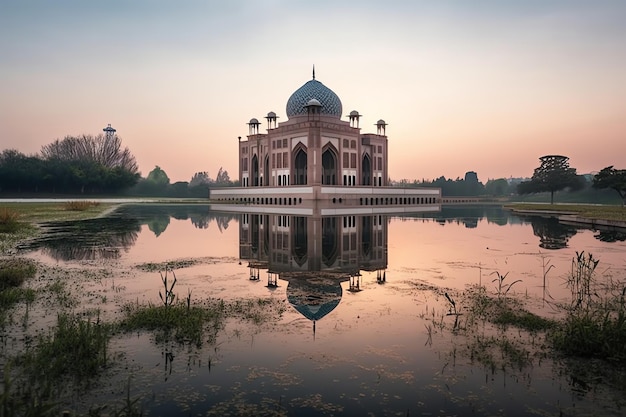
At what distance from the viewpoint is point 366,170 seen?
6744 cm

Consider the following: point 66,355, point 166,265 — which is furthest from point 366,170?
point 66,355

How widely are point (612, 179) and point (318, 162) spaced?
32653 millimetres

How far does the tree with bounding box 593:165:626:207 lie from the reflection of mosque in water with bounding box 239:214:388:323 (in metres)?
37.1

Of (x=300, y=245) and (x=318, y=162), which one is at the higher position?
(x=318, y=162)

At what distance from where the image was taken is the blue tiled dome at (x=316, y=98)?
2398 inches

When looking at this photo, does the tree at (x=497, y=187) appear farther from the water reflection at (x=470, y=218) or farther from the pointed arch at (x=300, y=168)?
the water reflection at (x=470, y=218)

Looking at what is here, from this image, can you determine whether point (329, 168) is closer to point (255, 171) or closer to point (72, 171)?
point (255, 171)

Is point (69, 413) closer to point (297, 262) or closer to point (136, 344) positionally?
point (136, 344)

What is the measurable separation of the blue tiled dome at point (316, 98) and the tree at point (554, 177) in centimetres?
3246

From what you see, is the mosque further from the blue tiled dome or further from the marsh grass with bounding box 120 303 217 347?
the marsh grass with bounding box 120 303 217 347

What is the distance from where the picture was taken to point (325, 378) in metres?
5.25

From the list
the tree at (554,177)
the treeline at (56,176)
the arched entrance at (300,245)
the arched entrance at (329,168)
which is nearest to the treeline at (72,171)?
the treeline at (56,176)

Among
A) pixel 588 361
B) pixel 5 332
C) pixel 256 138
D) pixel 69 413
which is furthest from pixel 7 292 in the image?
pixel 256 138

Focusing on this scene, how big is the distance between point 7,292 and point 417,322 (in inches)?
303
